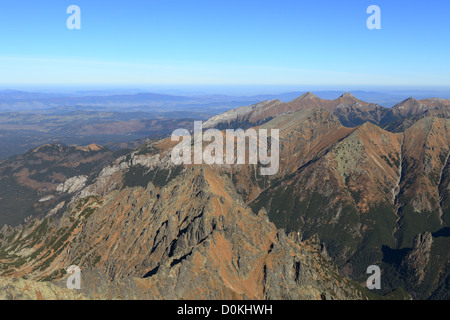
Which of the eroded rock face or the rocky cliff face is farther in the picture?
the rocky cliff face

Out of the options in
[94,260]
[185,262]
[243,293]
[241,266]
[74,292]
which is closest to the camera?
[74,292]

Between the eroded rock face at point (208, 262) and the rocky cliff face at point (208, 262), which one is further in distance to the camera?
the rocky cliff face at point (208, 262)
